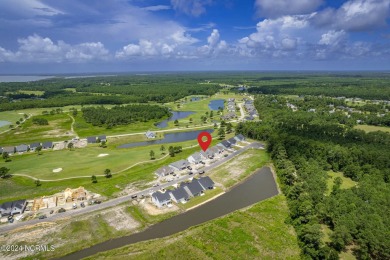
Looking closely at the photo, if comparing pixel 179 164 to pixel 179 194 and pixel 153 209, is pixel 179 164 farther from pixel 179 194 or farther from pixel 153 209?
pixel 153 209

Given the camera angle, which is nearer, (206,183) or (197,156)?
(206,183)

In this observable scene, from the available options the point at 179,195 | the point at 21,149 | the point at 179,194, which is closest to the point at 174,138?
the point at 179,194

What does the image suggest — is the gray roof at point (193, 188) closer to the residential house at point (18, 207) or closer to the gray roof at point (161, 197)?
the gray roof at point (161, 197)

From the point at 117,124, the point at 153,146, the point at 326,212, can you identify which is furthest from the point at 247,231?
the point at 117,124

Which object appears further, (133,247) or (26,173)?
(26,173)

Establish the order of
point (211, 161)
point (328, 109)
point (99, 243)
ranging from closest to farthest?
point (99, 243) → point (211, 161) → point (328, 109)

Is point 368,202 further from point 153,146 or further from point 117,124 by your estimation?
point 117,124

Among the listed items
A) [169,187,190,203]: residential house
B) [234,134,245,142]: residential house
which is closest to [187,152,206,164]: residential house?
[169,187,190,203]: residential house

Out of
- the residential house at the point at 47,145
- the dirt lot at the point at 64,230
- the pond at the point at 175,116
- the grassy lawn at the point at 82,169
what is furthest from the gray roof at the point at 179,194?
the pond at the point at 175,116
